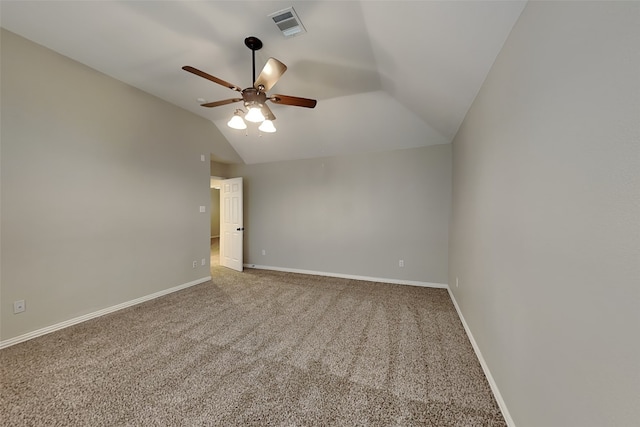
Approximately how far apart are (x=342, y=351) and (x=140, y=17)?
11.6 ft

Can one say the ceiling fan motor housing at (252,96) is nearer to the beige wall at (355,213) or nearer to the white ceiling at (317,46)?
the white ceiling at (317,46)

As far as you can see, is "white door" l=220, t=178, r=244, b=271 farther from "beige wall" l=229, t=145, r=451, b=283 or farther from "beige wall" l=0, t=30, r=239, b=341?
"beige wall" l=0, t=30, r=239, b=341

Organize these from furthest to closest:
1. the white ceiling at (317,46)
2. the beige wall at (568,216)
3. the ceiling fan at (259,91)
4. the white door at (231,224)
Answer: the white door at (231,224) < the ceiling fan at (259,91) < the white ceiling at (317,46) < the beige wall at (568,216)

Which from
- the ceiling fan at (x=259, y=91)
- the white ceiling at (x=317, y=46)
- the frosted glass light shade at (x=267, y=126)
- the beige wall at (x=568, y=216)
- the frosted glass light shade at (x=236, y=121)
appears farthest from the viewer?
the frosted glass light shade at (x=267, y=126)

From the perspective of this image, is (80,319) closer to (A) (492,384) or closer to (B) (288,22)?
(B) (288,22)

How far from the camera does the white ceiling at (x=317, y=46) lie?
159cm

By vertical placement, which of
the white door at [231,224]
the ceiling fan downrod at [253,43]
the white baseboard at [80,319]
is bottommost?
the white baseboard at [80,319]

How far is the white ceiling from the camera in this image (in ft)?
5.21

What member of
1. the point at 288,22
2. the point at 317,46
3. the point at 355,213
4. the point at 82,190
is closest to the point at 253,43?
the point at 288,22

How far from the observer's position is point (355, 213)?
448cm

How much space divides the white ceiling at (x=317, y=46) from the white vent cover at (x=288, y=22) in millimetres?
46

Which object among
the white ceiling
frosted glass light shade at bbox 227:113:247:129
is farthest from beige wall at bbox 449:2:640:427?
frosted glass light shade at bbox 227:113:247:129

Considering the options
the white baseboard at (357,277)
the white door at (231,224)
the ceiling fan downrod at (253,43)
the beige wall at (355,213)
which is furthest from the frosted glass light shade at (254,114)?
the white baseboard at (357,277)

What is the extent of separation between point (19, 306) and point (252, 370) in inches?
97.2
